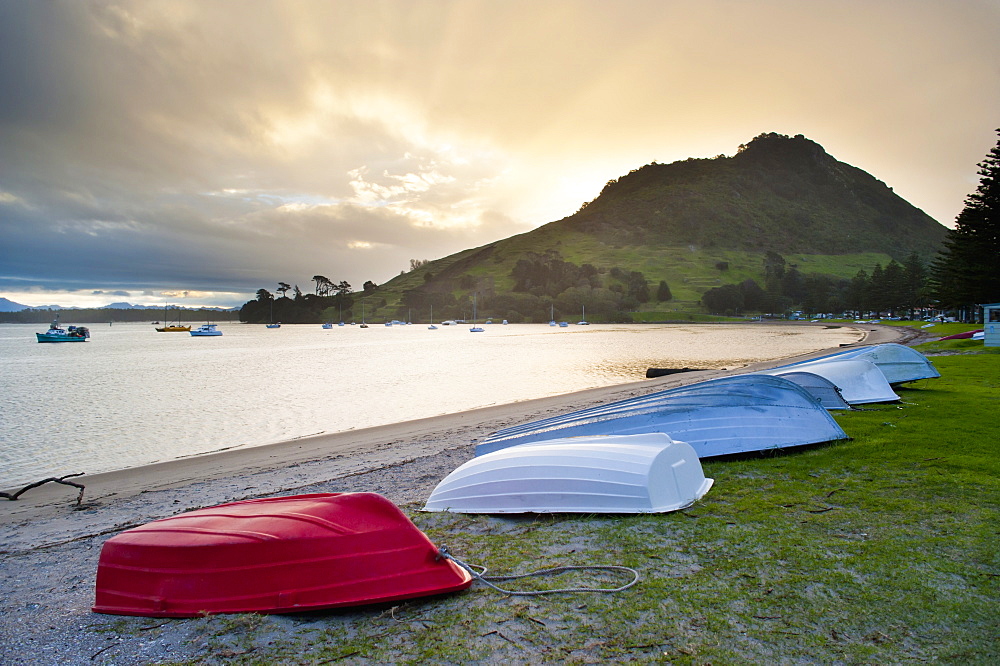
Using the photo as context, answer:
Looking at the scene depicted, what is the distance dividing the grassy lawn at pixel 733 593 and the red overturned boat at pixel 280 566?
147 millimetres

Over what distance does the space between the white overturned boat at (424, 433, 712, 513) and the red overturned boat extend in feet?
5.94

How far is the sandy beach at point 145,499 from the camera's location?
3723mm

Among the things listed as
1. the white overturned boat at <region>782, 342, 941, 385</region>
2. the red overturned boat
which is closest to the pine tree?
the white overturned boat at <region>782, 342, 941, 385</region>

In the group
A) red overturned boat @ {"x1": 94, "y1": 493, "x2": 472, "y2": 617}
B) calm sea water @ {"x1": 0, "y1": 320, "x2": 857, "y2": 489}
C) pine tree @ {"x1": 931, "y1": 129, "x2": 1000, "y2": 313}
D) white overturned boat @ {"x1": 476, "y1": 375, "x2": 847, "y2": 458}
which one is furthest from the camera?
pine tree @ {"x1": 931, "y1": 129, "x2": 1000, "y2": 313}

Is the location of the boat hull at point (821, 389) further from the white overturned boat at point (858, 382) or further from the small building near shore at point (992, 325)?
the small building near shore at point (992, 325)

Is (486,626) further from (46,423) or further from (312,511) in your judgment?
(46,423)

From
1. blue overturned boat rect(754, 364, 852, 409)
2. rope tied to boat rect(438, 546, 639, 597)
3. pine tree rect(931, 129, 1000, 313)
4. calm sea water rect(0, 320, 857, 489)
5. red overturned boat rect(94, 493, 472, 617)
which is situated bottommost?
calm sea water rect(0, 320, 857, 489)

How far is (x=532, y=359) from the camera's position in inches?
1822

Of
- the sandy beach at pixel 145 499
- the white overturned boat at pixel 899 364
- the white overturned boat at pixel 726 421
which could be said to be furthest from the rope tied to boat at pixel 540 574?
the white overturned boat at pixel 899 364

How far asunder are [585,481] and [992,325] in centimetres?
3127

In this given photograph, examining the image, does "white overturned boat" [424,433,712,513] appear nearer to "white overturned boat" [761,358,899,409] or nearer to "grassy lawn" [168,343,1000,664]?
"grassy lawn" [168,343,1000,664]

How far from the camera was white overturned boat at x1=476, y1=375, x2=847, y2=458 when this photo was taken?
770 cm

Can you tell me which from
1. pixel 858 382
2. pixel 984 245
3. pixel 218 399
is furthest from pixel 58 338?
pixel 984 245

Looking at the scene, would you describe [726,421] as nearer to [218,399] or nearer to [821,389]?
[821,389]
